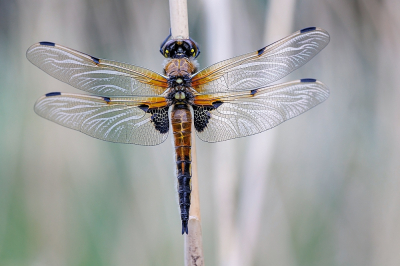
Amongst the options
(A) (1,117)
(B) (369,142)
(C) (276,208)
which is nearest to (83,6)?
(A) (1,117)

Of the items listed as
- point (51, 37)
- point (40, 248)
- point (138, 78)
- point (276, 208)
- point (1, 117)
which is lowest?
point (40, 248)

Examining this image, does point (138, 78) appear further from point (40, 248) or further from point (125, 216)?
point (40, 248)

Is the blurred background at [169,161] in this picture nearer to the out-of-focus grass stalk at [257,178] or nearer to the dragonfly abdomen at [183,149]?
the out-of-focus grass stalk at [257,178]

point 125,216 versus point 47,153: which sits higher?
point 47,153

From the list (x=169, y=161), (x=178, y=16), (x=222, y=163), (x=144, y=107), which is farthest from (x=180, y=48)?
(x=169, y=161)

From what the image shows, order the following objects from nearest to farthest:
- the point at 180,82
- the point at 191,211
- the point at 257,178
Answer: the point at 191,211
the point at 180,82
the point at 257,178

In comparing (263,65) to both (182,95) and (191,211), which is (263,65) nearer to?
(182,95)

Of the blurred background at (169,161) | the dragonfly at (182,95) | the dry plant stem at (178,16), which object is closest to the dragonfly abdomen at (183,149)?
the dragonfly at (182,95)

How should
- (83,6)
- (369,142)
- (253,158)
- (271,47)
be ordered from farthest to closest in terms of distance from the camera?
(369,142)
(83,6)
(253,158)
(271,47)
